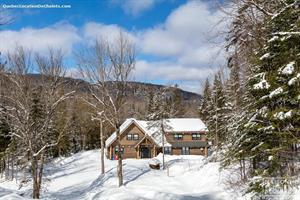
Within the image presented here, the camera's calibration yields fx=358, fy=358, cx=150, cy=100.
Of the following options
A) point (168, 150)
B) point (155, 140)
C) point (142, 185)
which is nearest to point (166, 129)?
point (155, 140)

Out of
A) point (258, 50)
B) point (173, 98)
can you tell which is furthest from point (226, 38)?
point (173, 98)

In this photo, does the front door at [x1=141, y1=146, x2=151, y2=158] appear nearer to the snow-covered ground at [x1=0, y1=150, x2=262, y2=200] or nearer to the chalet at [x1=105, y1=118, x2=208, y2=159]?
the chalet at [x1=105, y1=118, x2=208, y2=159]

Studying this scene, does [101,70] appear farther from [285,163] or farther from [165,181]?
[285,163]

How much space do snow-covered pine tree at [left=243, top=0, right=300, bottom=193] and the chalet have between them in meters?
41.3

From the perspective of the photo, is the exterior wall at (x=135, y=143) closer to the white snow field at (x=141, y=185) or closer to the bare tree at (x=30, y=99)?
the white snow field at (x=141, y=185)

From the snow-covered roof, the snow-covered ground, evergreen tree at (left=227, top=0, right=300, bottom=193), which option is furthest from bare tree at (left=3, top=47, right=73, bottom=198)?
the snow-covered roof

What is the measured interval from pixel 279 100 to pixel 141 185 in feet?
64.7

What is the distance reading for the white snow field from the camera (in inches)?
776

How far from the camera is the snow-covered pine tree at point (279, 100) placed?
10719mm

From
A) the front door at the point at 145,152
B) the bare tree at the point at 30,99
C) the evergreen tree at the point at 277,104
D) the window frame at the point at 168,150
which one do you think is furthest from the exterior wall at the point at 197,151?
the evergreen tree at the point at 277,104

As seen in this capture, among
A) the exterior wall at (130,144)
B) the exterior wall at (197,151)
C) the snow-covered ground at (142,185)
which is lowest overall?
the snow-covered ground at (142,185)

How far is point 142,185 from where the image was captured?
29.9 meters

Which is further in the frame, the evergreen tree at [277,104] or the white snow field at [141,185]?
the white snow field at [141,185]

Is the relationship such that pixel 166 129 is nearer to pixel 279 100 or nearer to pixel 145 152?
pixel 145 152
